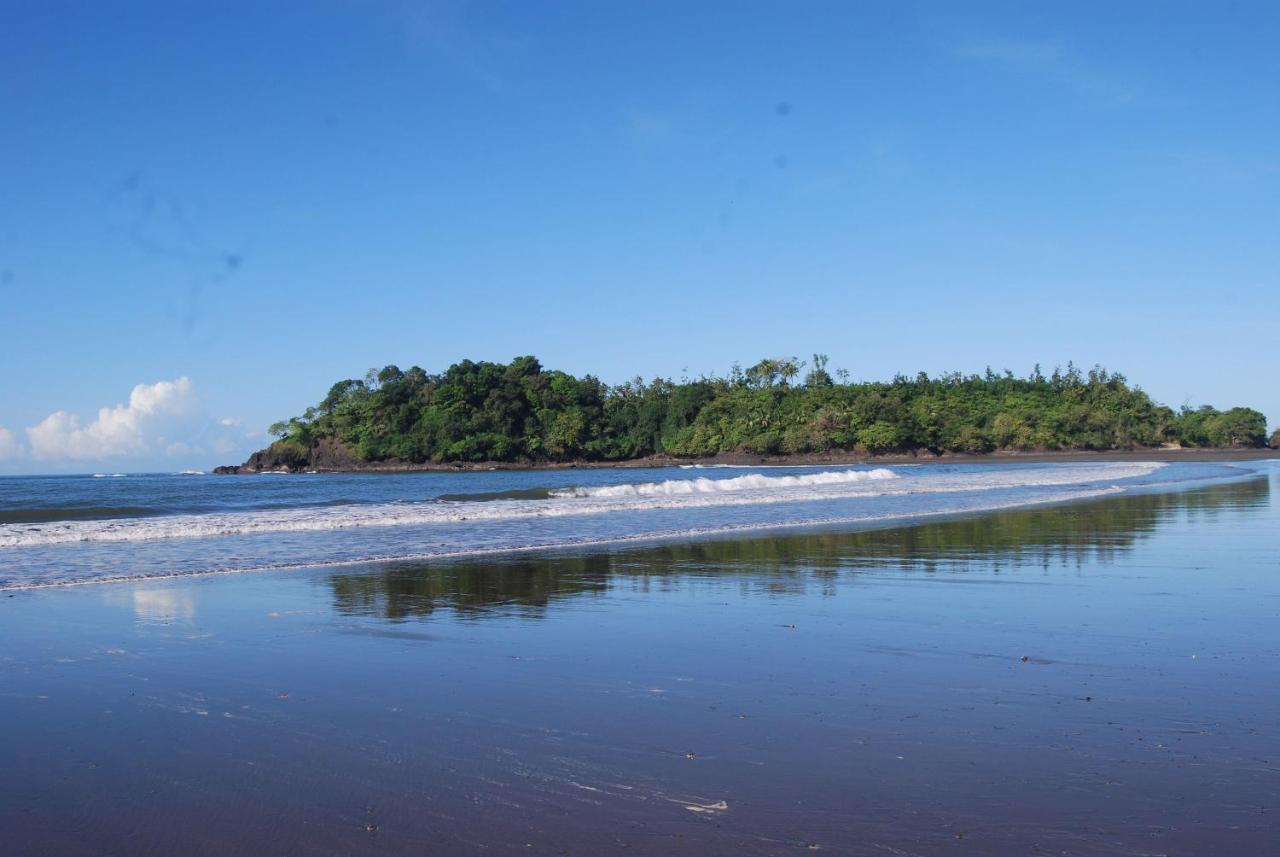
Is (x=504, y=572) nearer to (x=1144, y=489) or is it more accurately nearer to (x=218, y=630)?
(x=218, y=630)

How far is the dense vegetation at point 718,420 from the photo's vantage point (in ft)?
397

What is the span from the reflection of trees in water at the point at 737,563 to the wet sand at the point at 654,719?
26 cm

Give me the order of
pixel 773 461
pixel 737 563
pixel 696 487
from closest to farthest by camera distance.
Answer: pixel 737 563 < pixel 696 487 < pixel 773 461

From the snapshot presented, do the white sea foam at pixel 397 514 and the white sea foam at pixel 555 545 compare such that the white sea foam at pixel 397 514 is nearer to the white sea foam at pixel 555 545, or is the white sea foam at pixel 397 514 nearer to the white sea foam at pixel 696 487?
the white sea foam at pixel 696 487

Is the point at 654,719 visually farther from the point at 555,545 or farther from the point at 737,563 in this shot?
the point at 555,545

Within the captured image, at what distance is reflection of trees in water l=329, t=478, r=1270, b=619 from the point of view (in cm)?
1147

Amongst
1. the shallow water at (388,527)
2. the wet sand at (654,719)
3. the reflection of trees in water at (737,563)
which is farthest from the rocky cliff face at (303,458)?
the wet sand at (654,719)

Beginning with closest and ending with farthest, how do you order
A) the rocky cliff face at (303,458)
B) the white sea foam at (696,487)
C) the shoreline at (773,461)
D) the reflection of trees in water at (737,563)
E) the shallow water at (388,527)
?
the reflection of trees in water at (737,563) < the shallow water at (388,527) < the white sea foam at (696,487) < the shoreline at (773,461) < the rocky cliff face at (303,458)

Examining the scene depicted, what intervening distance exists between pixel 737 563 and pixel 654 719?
28.3 ft

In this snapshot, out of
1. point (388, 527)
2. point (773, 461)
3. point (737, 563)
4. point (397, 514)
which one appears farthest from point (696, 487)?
point (773, 461)

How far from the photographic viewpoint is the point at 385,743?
557 cm

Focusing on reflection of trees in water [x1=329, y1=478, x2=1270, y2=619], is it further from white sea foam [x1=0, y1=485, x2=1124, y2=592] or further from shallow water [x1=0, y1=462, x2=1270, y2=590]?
shallow water [x1=0, y1=462, x2=1270, y2=590]

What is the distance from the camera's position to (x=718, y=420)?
5177 inches

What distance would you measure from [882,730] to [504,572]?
29.6 feet
